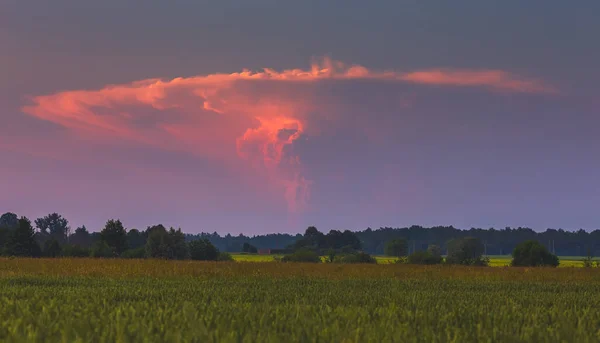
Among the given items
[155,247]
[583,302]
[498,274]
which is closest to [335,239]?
[155,247]

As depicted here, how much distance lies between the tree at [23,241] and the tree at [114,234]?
9460 millimetres

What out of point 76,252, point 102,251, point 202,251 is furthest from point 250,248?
point 102,251

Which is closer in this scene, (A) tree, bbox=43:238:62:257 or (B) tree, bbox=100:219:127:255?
(B) tree, bbox=100:219:127:255

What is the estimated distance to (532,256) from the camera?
7256 centimetres

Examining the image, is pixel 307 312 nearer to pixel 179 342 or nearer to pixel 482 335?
pixel 482 335

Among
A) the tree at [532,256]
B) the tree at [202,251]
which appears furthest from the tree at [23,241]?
the tree at [532,256]

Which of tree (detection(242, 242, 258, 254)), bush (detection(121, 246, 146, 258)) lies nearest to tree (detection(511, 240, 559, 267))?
bush (detection(121, 246, 146, 258))

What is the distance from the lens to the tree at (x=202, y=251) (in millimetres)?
85375

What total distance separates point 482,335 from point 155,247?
76.2m

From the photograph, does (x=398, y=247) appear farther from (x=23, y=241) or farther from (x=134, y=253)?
(x=23, y=241)

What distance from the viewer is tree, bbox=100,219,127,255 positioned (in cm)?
8219

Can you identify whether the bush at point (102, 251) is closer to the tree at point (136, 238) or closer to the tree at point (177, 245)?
the tree at point (177, 245)

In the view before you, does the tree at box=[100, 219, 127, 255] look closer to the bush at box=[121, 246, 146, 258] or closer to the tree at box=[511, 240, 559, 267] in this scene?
the bush at box=[121, 246, 146, 258]

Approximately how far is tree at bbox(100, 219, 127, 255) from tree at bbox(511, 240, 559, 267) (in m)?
51.7
